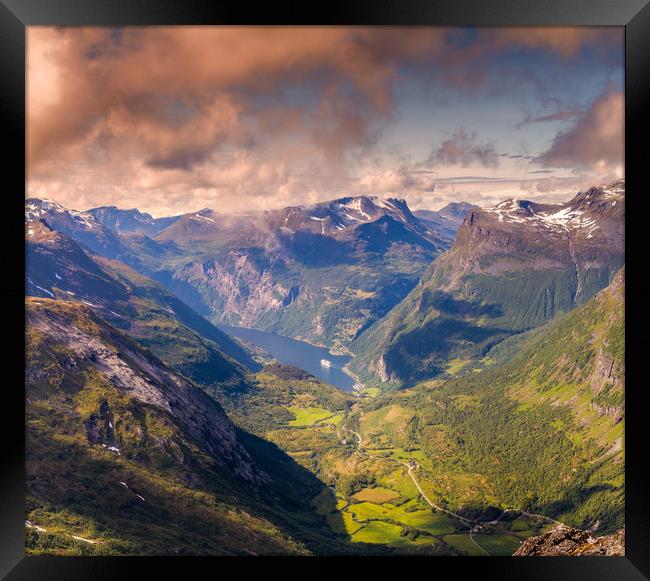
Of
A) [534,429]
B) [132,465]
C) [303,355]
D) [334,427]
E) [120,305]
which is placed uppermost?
[120,305]

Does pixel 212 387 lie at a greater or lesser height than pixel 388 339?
lesser

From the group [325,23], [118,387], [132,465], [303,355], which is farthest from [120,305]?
[325,23]

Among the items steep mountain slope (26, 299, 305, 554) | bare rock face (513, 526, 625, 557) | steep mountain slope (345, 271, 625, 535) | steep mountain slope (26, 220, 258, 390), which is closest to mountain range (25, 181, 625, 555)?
steep mountain slope (26, 299, 305, 554)

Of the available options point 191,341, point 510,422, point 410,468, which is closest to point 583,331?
point 510,422

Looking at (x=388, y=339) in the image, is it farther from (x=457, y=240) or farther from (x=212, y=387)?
(x=212, y=387)

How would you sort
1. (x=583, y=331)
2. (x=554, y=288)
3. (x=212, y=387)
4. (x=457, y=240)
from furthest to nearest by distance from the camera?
(x=457, y=240)
(x=554, y=288)
(x=212, y=387)
(x=583, y=331)

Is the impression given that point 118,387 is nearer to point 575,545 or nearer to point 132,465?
point 132,465
